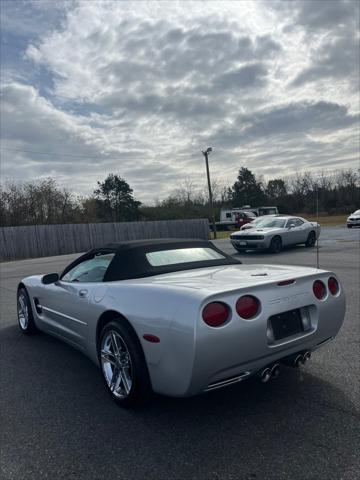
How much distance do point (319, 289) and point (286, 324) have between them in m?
0.53

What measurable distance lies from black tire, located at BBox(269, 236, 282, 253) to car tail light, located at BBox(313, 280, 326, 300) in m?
12.6

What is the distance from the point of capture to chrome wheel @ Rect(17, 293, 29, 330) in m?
5.40

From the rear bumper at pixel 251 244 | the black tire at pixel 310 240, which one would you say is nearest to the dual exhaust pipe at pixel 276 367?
the rear bumper at pixel 251 244

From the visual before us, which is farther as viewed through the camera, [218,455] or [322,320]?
[322,320]

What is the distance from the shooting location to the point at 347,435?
259 centimetres

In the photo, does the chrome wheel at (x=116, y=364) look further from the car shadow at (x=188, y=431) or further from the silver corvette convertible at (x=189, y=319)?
the car shadow at (x=188, y=431)

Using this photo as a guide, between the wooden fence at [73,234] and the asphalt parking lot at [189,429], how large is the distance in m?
26.0

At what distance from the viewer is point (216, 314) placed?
2.64 m

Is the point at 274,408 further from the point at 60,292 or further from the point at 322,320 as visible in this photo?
the point at 60,292

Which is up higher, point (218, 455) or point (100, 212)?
point (100, 212)

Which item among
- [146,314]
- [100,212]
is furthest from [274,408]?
[100,212]

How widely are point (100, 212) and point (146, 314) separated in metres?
65.6

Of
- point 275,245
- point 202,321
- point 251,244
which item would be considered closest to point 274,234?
point 275,245

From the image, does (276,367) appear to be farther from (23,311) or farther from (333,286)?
(23,311)
